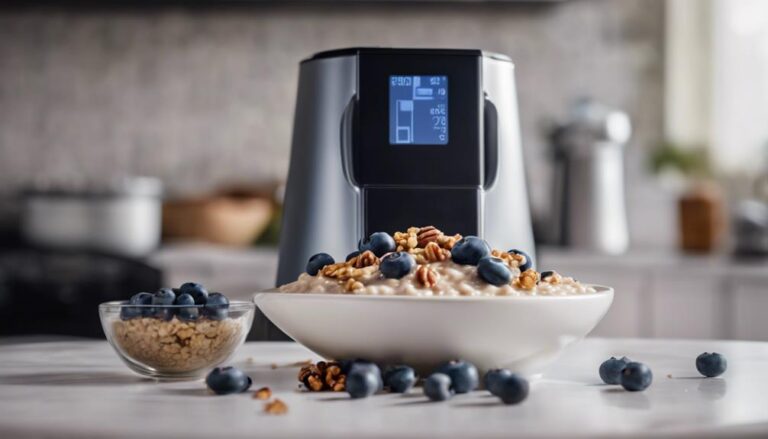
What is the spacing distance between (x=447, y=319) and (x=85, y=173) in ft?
9.29

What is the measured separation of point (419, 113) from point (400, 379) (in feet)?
1.88

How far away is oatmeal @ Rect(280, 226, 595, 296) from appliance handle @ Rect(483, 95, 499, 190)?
396 millimetres

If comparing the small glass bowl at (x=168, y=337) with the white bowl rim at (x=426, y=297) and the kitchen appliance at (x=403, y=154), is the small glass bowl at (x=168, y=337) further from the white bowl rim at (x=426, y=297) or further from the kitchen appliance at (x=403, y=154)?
the kitchen appliance at (x=403, y=154)

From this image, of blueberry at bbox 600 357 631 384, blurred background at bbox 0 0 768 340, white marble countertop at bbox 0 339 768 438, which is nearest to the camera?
white marble countertop at bbox 0 339 768 438

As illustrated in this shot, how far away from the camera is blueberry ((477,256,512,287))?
0.82m

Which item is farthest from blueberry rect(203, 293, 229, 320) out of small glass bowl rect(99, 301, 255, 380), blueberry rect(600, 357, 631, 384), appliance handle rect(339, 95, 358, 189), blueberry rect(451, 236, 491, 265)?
appliance handle rect(339, 95, 358, 189)

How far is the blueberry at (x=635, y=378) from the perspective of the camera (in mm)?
791

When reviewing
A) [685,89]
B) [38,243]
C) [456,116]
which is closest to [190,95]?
[38,243]

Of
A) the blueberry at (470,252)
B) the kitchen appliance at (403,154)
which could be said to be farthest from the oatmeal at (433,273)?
the kitchen appliance at (403,154)

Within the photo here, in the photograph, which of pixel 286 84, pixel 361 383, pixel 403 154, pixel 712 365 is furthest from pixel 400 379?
pixel 286 84

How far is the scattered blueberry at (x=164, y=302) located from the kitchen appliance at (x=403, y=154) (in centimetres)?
41

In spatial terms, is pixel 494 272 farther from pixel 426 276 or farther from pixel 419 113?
pixel 419 113

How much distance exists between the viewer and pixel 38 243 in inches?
114

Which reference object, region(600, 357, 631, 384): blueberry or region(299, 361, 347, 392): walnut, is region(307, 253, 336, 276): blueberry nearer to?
region(299, 361, 347, 392): walnut
